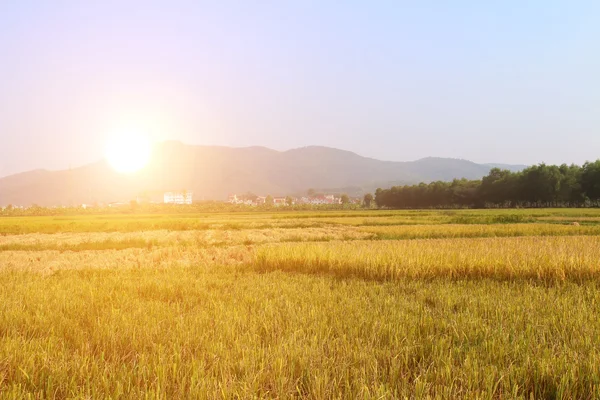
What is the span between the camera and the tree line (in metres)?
84.7

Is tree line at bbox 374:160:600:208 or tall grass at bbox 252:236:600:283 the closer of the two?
tall grass at bbox 252:236:600:283

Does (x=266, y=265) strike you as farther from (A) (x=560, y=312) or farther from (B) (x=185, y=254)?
(A) (x=560, y=312)

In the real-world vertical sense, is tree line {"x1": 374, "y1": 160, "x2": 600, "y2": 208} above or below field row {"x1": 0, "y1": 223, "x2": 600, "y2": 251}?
above

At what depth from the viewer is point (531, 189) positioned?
90.9m

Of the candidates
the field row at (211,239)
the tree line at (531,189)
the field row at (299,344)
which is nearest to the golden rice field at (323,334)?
the field row at (299,344)

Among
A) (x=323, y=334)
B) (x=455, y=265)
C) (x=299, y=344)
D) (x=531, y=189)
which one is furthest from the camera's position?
(x=531, y=189)

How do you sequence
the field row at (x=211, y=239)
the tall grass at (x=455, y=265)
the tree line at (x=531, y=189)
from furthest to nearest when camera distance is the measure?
the tree line at (x=531, y=189) → the field row at (x=211, y=239) → the tall grass at (x=455, y=265)

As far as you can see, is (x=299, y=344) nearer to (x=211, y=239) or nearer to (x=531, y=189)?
(x=211, y=239)

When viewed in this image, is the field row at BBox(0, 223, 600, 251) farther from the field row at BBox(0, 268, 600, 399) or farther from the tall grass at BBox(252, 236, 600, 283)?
the field row at BBox(0, 268, 600, 399)

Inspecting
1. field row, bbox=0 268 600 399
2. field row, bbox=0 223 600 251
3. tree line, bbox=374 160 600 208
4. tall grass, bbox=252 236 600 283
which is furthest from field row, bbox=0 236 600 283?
tree line, bbox=374 160 600 208

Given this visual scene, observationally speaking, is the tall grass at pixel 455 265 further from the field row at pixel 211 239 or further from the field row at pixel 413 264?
the field row at pixel 211 239

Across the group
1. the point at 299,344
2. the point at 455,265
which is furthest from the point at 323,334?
the point at 455,265

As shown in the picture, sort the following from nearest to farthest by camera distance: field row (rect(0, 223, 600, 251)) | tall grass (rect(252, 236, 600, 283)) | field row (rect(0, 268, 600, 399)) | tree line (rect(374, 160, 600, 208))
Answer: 1. field row (rect(0, 268, 600, 399))
2. tall grass (rect(252, 236, 600, 283))
3. field row (rect(0, 223, 600, 251))
4. tree line (rect(374, 160, 600, 208))

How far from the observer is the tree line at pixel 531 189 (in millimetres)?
84688
